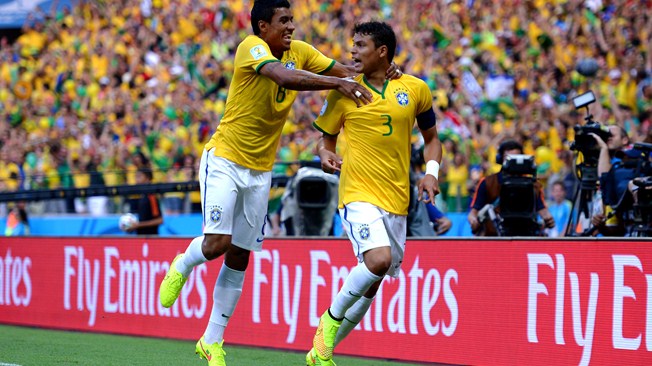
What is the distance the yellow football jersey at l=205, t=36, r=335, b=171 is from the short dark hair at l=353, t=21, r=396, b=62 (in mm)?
584

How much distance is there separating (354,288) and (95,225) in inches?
434

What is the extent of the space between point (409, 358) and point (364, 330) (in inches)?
Result: 27.5

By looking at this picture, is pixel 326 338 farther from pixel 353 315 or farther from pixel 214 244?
pixel 214 244

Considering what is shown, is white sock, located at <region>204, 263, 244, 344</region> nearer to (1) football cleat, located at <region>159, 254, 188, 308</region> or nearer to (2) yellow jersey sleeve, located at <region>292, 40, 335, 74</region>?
(1) football cleat, located at <region>159, 254, 188, 308</region>

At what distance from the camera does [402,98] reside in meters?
7.48

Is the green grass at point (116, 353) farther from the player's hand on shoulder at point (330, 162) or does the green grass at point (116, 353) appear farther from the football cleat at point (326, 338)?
the player's hand on shoulder at point (330, 162)

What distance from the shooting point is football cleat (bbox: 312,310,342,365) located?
24.4 ft

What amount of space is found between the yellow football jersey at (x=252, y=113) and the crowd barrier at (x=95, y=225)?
826 centimetres

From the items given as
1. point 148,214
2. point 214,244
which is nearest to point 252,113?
point 214,244

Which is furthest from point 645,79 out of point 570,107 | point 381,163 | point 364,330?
point 381,163

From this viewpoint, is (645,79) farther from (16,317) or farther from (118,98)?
(118,98)

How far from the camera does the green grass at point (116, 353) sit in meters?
8.98

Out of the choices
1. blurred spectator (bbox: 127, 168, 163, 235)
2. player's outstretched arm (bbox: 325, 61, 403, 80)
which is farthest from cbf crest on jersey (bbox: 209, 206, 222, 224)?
blurred spectator (bbox: 127, 168, 163, 235)

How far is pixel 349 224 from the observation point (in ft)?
24.4
